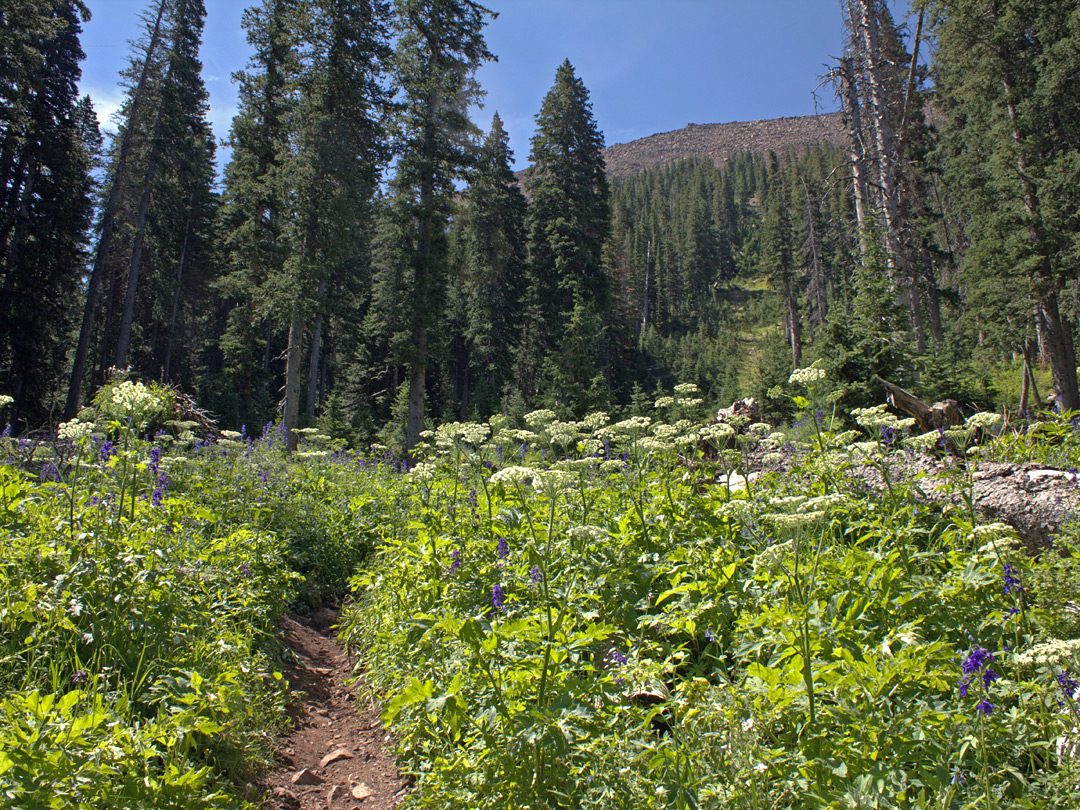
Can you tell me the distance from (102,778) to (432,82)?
21.5 m

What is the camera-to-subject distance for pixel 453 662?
9.68 ft

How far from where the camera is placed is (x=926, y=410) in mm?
7789

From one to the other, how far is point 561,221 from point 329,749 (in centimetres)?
2923

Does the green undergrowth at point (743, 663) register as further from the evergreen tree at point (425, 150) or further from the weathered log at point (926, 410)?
the evergreen tree at point (425, 150)

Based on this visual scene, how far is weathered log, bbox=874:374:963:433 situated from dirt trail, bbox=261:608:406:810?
22.7ft

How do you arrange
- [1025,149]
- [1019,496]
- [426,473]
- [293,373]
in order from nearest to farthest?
1. [1019,496]
2. [426,473]
3. [1025,149]
4. [293,373]

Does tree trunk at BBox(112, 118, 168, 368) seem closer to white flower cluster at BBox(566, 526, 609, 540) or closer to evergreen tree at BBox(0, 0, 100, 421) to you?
evergreen tree at BBox(0, 0, 100, 421)

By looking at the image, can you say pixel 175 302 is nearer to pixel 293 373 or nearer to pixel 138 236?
pixel 138 236

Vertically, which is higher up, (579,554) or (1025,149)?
(1025,149)

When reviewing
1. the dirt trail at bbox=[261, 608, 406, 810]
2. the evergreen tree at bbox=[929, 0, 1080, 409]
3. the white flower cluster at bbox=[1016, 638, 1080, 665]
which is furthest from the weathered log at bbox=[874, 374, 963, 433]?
the evergreen tree at bbox=[929, 0, 1080, 409]

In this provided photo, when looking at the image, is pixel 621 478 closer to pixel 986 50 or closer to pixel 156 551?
pixel 156 551

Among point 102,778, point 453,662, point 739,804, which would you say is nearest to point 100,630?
A: point 102,778

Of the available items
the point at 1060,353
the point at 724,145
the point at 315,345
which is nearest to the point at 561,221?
Answer: the point at 315,345

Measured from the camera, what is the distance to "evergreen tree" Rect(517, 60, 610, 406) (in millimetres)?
29875
